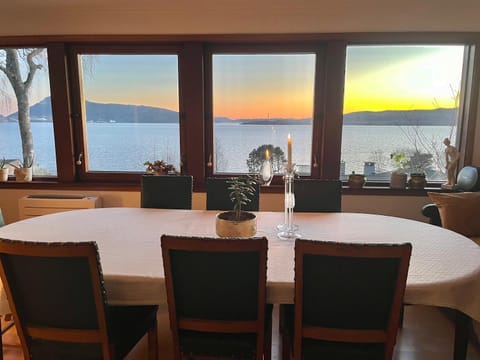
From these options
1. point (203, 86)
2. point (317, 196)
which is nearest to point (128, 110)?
point (203, 86)

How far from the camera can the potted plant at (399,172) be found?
333cm

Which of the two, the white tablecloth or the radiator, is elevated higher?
the white tablecloth

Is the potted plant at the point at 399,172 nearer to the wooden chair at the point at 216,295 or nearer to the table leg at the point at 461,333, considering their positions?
the table leg at the point at 461,333

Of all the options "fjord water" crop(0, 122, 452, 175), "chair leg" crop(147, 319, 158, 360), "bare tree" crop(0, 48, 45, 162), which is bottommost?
"chair leg" crop(147, 319, 158, 360)

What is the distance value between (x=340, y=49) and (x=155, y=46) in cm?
174

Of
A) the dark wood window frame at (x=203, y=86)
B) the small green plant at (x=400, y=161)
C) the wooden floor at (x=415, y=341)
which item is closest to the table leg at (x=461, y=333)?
the wooden floor at (x=415, y=341)

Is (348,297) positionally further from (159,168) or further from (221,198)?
(159,168)

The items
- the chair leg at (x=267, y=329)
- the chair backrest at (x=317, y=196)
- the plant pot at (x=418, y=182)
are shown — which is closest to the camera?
the chair leg at (x=267, y=329)

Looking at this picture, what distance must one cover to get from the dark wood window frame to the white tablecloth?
1206mm

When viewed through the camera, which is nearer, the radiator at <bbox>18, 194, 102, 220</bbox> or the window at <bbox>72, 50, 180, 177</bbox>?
the radiator at <bbox>18, 194, 102, 220</bbox>

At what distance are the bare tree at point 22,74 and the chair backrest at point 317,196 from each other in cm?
293

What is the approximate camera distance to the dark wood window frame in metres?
3.18

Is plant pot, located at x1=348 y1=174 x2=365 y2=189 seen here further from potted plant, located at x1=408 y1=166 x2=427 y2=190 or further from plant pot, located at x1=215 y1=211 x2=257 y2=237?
plant pot, located at x1=215 y1=211 x2=257 y2=237

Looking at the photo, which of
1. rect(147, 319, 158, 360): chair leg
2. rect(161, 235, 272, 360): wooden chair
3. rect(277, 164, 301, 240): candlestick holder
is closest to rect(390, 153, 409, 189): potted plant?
rect(277, 164, 301, 240): candlestick holder
